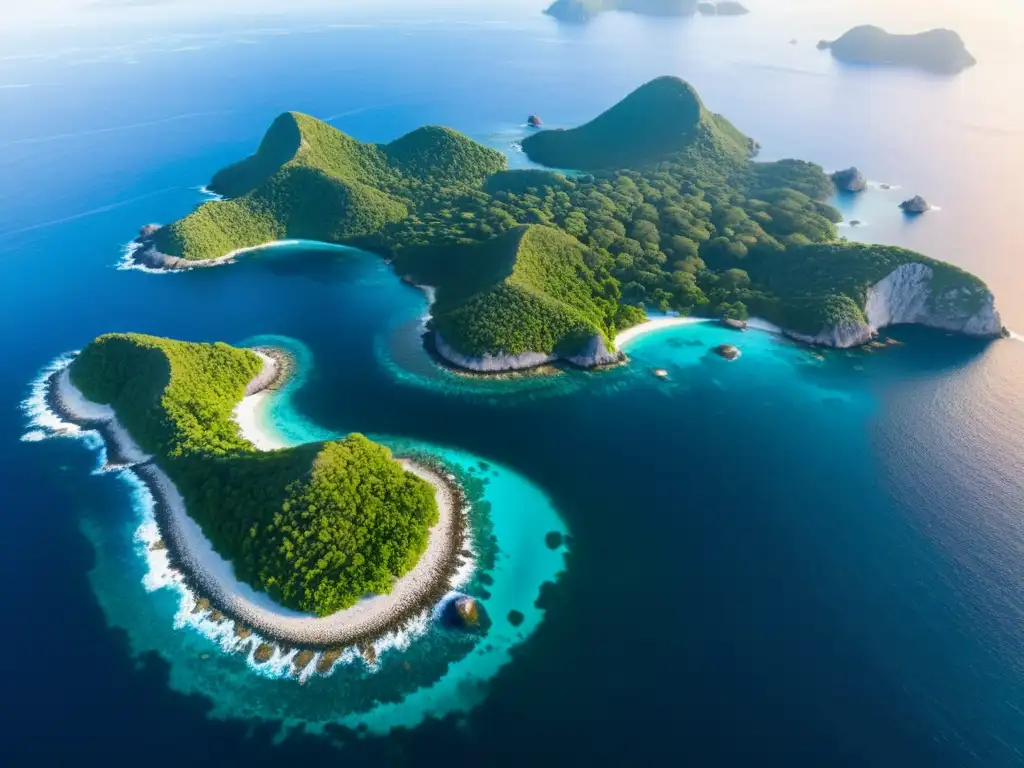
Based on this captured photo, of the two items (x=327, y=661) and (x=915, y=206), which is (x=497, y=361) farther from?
(x=915, y=206)

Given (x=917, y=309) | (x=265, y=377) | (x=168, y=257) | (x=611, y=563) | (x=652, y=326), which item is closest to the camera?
(x=611, y=563)

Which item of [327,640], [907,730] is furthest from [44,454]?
[907,730]

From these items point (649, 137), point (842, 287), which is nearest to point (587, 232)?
point (842, 287)

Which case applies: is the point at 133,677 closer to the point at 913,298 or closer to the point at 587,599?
the point at 587,599

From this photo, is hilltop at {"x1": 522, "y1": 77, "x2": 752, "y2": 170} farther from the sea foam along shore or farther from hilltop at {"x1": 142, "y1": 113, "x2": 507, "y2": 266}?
the sea foam along shore

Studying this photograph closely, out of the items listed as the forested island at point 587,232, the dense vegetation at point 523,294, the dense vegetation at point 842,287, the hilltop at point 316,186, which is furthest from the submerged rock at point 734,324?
the hilltop at point 316,186

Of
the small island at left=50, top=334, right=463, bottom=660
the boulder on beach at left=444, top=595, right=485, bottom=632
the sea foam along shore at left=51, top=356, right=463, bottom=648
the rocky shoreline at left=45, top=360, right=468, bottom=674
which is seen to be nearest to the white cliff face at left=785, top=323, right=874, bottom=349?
the rocky shoreline at left=45, top=360, right=468, bottom=674
